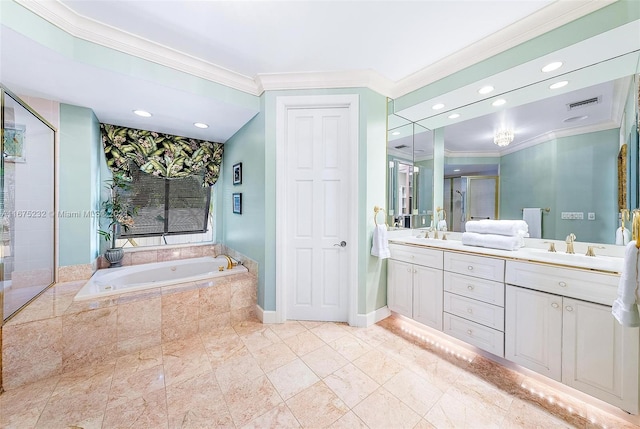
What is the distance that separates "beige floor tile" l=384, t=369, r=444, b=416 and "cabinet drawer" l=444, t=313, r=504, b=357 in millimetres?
539

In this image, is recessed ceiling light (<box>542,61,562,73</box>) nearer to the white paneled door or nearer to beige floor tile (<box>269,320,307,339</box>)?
the white paneled door

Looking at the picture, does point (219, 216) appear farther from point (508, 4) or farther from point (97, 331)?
point (508, 4)

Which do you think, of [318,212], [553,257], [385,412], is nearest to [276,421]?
[385,412]

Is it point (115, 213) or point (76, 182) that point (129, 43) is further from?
point (115, 213)

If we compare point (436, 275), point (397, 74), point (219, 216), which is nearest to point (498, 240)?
point (436, 275)

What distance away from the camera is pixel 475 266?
6.36 ft

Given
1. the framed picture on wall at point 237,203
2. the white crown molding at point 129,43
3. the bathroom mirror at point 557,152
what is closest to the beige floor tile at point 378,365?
the bathroom mirror at point 557,152

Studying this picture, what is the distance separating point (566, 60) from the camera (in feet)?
5.60

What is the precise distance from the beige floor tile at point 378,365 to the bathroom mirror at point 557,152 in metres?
1.42

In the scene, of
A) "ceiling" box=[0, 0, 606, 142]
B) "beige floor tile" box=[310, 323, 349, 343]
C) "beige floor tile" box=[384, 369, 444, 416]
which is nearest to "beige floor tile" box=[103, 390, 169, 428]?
"beige floor tile" box=[310, 323, 349, 343]

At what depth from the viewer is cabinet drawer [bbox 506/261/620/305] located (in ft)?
4.59

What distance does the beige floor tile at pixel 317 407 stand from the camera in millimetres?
1405

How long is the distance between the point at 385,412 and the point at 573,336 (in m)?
1.24

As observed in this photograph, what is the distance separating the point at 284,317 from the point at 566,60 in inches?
123
